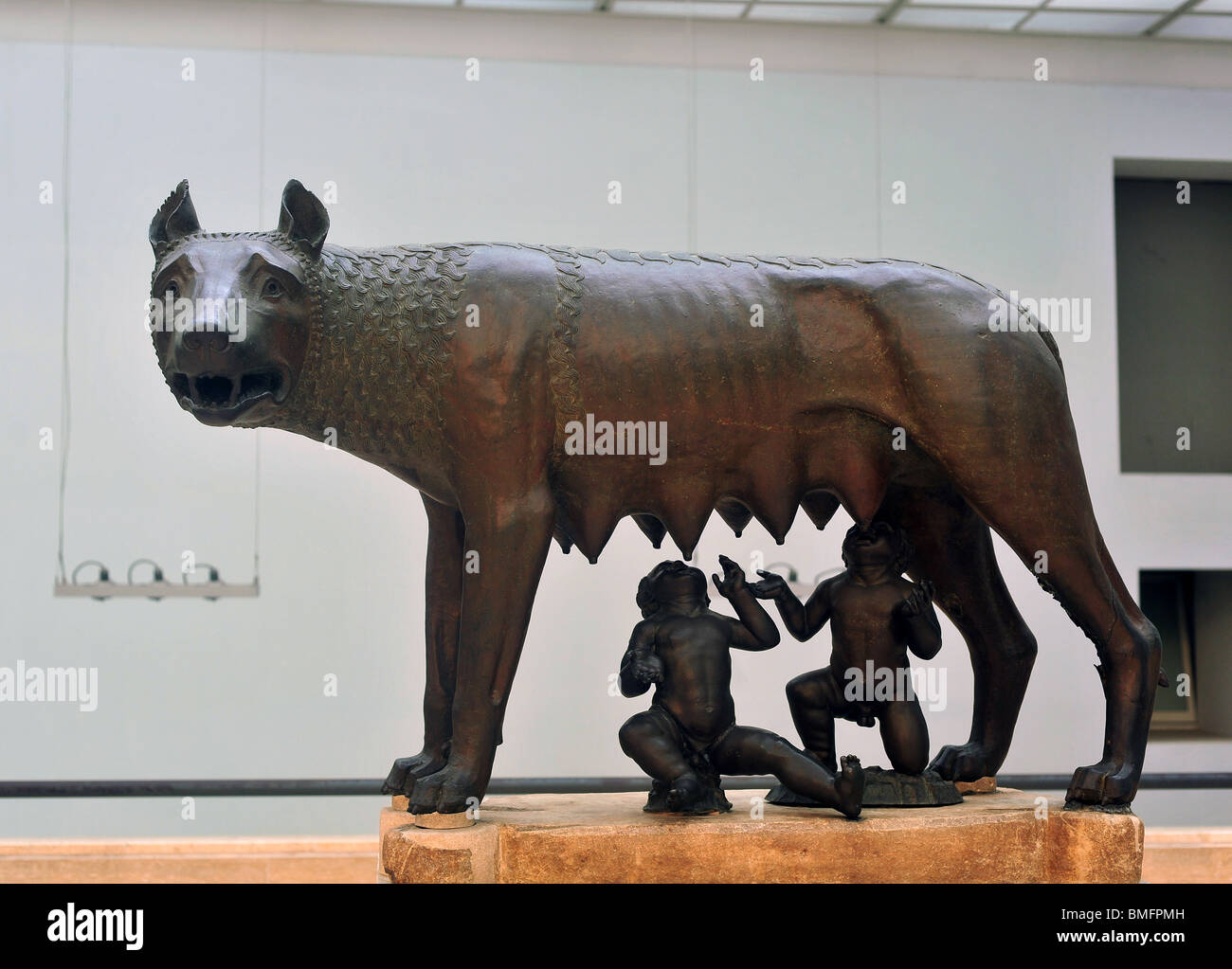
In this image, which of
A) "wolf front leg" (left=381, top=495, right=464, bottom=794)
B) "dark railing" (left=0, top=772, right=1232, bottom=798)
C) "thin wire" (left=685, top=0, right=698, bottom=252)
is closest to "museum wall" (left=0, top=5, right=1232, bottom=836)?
"thin wire" (left=685, top=0, right=698, bottom=252)

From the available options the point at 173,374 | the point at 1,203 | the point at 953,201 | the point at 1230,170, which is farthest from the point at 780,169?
the point at 173,374

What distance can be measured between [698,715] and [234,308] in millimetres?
1454

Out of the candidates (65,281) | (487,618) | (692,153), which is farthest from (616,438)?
(65,281)

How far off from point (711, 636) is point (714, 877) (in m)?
0.58

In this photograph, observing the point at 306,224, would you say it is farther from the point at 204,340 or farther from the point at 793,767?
the point at 793,767

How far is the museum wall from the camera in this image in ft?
23.2

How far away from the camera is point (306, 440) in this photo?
Result: 7.22 metres

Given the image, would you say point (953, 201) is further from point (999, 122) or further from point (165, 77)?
point (165, 77)

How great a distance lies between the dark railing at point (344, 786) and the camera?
13.1 ft

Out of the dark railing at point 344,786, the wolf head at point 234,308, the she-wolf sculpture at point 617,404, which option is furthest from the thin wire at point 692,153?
the wolf head at point 234,308

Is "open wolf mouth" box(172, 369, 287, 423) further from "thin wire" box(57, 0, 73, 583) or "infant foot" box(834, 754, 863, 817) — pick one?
"thin wire" box(57, 0, 73, 583)

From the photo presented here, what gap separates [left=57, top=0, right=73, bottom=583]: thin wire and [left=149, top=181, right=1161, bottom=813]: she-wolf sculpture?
4.63 metres

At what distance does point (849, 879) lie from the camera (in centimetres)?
288

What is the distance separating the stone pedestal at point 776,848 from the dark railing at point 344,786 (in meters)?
0.88
